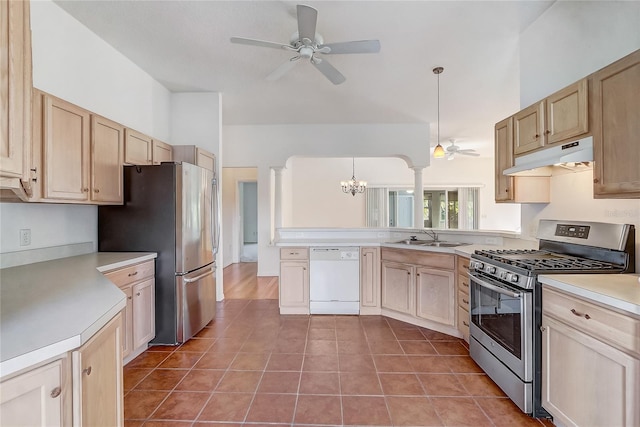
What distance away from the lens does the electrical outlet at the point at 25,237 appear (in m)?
2.13

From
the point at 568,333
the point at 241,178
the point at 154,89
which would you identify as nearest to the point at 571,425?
the point at 568,333

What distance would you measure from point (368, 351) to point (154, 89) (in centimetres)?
385

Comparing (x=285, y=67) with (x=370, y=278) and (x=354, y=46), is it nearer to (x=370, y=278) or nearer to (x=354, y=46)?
(x=354, y=46)

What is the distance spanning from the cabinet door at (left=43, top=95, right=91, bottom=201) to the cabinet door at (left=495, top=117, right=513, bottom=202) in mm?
3375

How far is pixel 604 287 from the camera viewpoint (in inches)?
58.9

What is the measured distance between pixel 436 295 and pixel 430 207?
599cm

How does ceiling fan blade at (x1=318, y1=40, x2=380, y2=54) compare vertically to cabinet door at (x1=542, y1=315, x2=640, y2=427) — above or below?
above

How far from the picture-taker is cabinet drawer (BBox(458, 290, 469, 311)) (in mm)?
2768

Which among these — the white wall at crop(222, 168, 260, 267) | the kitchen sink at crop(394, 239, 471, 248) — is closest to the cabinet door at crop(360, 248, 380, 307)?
the kitchen sink at crop(394, 239, 471, 248)

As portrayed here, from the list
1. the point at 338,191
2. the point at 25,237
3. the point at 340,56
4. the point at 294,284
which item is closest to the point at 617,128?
the point at 340,56

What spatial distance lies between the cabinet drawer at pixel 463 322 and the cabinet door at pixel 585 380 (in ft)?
3.24

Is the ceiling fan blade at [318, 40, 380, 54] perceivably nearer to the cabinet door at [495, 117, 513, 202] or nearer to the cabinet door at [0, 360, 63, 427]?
the cabinet door at [495, 117, 513, 202]

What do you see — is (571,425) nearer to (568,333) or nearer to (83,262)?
(568,333)

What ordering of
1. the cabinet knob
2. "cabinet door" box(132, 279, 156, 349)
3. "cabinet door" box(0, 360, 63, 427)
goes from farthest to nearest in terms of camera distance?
"cabinet door" box(132, 279, 156, 349) → the cabinet knob → "cabinet door" box(0, 360, 63, 427)
